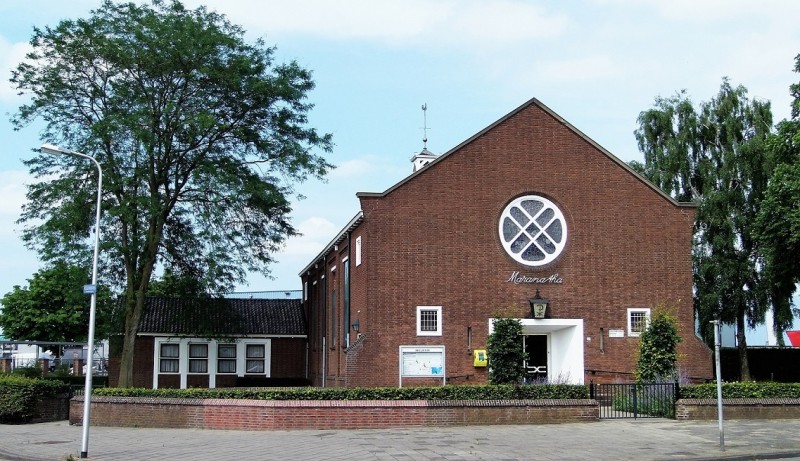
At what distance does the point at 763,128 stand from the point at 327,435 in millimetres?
32744

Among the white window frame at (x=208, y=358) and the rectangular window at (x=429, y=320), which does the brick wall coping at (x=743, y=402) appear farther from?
the white window frame at (x=208, y=358)

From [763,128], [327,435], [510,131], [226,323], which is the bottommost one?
[327,435]

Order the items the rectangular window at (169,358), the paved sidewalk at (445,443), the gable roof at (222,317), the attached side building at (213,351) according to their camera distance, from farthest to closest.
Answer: the rectangular window at (169,358), the attached side building at (213,351), the gable roof at (222,317), the paved sidewalk at (445,443)

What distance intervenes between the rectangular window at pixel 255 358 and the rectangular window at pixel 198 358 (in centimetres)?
210

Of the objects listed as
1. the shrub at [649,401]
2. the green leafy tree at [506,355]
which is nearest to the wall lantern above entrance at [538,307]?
the green leafy tree at [506,355]

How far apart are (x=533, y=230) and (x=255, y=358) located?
62.6 ft

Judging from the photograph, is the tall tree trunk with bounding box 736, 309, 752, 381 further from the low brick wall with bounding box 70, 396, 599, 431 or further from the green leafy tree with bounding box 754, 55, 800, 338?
the low brick wall with bounding box 70, 396, 599, 431

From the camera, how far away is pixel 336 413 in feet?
71.3

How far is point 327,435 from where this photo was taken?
67.5 ft

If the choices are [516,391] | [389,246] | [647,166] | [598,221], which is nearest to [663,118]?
[647,166]

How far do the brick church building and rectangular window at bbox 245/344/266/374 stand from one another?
13.2m

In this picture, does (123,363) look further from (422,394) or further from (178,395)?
(422,394)

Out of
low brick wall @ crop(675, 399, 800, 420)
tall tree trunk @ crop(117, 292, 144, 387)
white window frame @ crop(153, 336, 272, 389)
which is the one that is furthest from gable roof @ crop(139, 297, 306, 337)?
low brick wall @ crop(675, 399, 800, 420)

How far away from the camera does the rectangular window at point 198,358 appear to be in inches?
1694
